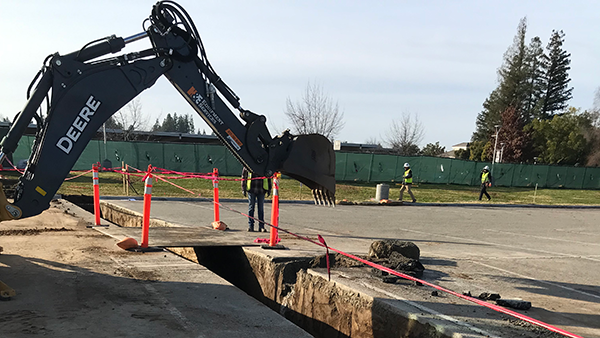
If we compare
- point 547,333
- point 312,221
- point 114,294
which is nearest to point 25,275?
point 114,294

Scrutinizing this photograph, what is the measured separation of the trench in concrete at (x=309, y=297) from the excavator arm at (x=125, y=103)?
1301mm

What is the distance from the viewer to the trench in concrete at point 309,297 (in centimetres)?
498

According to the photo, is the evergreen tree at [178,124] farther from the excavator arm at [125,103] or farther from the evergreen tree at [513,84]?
the excavator arm at [125,103]

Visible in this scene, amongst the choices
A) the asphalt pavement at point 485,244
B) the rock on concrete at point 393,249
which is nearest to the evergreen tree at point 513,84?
the asphalt pavement at point 485,244

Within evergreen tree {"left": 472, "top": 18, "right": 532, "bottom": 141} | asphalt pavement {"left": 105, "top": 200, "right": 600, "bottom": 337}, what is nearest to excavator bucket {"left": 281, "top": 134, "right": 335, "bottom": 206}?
asphalt pavement {"left": 105, "top": 200, "right": 600, "bottom": 337}

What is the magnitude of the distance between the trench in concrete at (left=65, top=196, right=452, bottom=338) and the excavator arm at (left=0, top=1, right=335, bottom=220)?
1.30 metres

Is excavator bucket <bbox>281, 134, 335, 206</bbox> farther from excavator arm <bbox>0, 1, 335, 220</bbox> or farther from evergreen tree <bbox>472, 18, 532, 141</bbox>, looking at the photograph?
evergreen tree <bbox>472, 18, 532, 141</bbox>

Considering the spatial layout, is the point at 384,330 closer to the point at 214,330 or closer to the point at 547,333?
the point at 547,333

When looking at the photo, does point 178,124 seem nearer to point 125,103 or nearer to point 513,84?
point 513,84

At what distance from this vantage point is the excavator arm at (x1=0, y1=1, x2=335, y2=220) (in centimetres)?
543

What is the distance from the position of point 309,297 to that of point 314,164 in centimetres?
194

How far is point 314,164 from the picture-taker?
7.00 meters

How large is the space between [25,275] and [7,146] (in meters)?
1.52

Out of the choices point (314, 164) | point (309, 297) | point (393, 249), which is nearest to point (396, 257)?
point (393, 249)
